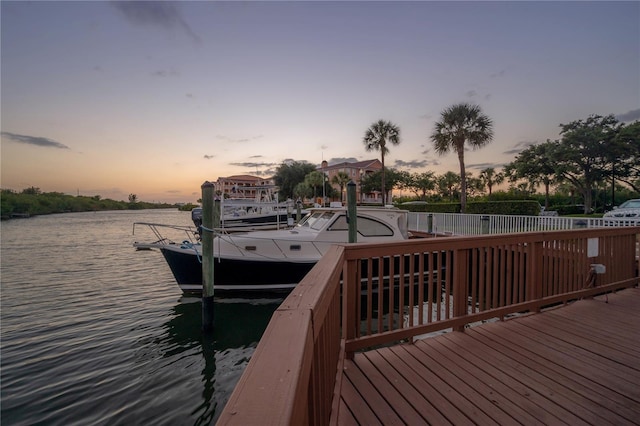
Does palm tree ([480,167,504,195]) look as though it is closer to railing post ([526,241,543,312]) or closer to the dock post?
the dock post

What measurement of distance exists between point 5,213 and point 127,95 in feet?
170

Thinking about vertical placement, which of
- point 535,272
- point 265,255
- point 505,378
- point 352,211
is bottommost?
point 505,378

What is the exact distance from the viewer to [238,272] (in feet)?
22.1

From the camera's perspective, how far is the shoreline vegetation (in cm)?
4584

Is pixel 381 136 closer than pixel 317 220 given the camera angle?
No

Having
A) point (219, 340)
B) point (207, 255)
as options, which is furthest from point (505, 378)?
point (207, 255)

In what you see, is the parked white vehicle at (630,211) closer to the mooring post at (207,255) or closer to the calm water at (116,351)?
the calm water at (116,351)

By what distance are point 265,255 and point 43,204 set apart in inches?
2773

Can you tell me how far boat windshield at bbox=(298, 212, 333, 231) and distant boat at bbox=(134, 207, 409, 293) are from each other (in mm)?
250

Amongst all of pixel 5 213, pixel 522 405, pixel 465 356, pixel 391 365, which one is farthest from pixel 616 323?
pixel 5 213

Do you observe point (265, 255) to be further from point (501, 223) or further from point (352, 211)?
point (501, 223)

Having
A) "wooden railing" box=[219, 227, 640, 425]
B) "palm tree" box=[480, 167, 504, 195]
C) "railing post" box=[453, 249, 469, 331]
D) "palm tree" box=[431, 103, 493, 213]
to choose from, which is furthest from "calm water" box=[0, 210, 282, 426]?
"palm tree" box=[480, 167, 504, 195]

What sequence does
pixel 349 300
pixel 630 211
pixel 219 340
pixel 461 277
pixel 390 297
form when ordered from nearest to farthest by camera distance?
pixel 349 300 < pixel 390 297 < pixel 461 277 < pixel 219 340 < pixel 630 211

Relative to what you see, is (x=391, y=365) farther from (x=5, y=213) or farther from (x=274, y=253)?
(x=5, y=213)
